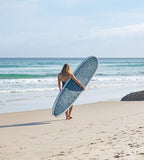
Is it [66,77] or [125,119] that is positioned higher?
[66,77]

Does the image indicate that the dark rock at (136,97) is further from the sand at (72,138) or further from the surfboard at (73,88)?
the surfboard at (73,88)

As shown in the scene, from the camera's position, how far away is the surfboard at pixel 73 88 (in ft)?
21.7

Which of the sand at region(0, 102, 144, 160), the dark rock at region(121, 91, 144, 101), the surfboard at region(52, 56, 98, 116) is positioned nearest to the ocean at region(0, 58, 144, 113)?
the dark rock at region(121, 91, 144, 101)

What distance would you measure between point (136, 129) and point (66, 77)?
2259 millimetres

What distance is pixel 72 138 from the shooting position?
4.72 metres

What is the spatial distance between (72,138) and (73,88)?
2330 millimetres

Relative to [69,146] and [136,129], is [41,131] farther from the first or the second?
[136,129]

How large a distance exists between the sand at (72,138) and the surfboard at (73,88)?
0.32 metres

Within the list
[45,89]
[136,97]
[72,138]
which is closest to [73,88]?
[72,138]

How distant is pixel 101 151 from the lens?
376 centimetres

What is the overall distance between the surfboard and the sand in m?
0.32

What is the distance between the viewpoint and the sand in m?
3.73

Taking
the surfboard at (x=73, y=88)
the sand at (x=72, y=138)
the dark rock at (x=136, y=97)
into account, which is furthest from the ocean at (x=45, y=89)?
the sand at (x=72, y=138)

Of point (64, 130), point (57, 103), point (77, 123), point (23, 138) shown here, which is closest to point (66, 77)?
point (57, 103)
